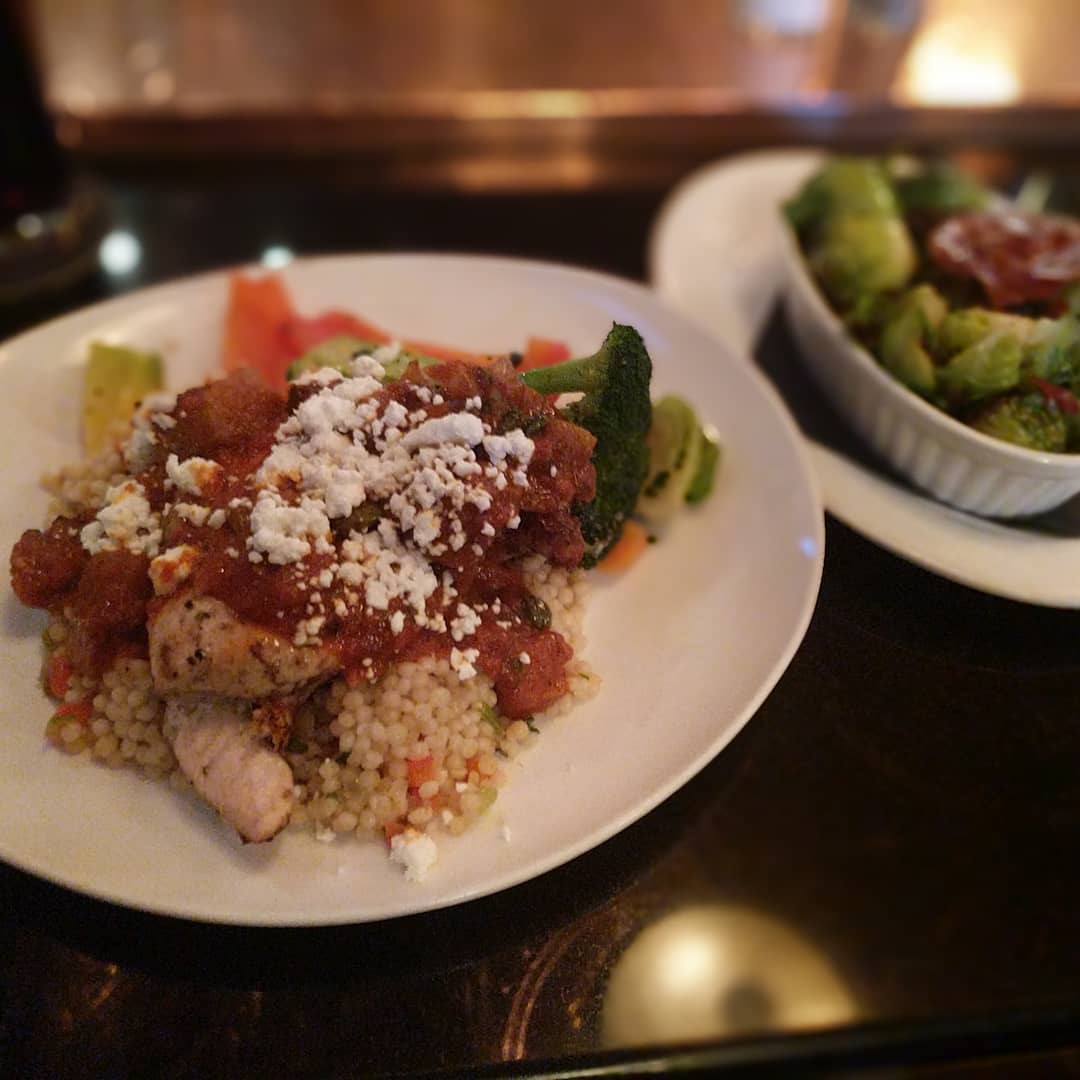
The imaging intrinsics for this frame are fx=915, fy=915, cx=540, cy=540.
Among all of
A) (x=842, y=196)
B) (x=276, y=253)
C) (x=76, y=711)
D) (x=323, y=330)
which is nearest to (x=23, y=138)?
(x=276, y=253)

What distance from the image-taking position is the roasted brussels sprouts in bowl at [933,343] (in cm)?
201

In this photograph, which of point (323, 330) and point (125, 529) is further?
point (323, 330)

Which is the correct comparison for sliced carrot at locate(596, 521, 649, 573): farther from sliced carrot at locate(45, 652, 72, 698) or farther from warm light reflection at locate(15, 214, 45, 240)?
warm light reflection at locate(15, 214, 45, 240)

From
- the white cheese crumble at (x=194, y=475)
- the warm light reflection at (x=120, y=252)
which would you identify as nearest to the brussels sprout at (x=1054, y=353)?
the white cheese crumble at (x=194, y=475)

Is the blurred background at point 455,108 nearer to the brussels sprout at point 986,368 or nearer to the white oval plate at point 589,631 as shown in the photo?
the white oval plate at point 589,631

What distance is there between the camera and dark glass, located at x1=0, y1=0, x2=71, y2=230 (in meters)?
2.69

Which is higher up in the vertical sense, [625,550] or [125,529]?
[125,529]

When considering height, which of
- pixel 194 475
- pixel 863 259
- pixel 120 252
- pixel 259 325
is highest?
pixel 863 259

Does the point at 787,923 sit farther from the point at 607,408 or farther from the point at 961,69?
the point at 961,69

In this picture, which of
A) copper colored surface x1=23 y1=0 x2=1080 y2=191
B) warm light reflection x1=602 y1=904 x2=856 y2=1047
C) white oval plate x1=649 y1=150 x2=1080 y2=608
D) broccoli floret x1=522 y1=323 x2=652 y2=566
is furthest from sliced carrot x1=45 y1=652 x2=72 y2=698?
copper colored surface x1=23 y1=0 x2=1080 y2=191

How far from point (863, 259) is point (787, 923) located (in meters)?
1.64

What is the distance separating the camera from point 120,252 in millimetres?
3045

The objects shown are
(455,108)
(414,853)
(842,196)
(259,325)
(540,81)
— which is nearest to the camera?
(414,853)

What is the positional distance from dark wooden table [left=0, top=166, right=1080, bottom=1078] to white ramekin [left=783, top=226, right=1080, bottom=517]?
0.83ft
